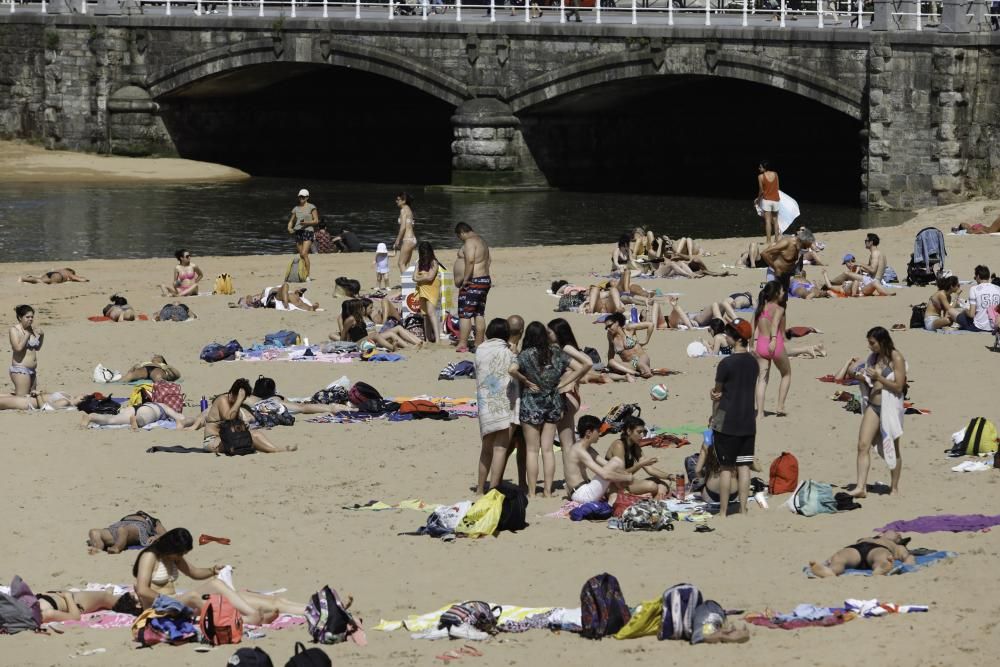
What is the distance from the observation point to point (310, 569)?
11.9 metres

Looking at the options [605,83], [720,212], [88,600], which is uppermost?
[605,83]

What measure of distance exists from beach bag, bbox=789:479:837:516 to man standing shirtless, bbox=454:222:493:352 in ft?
19.9

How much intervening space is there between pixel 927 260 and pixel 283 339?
857 centimetres

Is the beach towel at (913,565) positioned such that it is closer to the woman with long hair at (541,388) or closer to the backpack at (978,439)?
the woman with long hair at (541,388)

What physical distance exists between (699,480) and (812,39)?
23284 mm

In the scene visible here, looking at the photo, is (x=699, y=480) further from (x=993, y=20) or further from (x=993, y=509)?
(x=993, y=20)

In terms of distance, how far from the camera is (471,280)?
18453 mm

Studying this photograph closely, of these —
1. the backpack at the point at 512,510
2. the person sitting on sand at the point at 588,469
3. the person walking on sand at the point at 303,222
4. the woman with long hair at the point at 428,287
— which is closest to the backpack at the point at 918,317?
the woman with long hair at the point at 428,287

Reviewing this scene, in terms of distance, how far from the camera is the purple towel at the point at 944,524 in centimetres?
1198

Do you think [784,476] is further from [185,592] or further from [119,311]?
[119,311]

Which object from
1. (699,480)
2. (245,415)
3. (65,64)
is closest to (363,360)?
(245,415)

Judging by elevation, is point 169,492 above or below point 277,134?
below

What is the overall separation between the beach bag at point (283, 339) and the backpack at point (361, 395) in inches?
137

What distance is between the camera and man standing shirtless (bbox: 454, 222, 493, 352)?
18266mm
